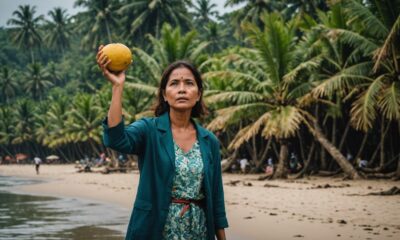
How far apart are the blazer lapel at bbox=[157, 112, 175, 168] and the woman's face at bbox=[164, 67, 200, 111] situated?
0.09m

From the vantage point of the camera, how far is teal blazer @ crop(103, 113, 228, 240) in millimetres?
2537

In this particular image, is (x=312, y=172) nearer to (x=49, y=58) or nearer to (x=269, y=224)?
(x=269, y=224)

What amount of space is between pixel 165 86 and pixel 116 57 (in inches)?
15.2

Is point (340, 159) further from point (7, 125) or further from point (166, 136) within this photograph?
point (7, 125)

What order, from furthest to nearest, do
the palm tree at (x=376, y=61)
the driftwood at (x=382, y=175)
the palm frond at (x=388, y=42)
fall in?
1. the driftwood at (x=382, y=175)
2. the palm tree at (x=376, y=61)
3. the palm frond at (x=388, y=42)

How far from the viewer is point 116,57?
8.47 ft

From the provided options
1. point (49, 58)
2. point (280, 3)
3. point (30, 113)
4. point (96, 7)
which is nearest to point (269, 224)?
point (280, 3)

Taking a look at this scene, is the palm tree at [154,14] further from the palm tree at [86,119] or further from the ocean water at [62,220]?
the ocean water at [62,220]

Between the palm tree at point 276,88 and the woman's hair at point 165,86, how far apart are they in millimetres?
15015

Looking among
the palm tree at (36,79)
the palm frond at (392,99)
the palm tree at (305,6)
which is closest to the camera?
the palm frond at (392,99)

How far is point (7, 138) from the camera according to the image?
59562 millimetres

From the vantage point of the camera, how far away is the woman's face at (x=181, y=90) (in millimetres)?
2779

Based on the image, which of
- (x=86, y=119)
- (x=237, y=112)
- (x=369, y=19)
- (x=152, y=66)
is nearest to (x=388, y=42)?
(x=369, y=19)

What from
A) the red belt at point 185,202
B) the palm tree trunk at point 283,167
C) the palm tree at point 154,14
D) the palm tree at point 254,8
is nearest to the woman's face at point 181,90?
the red belt at point 185,202
